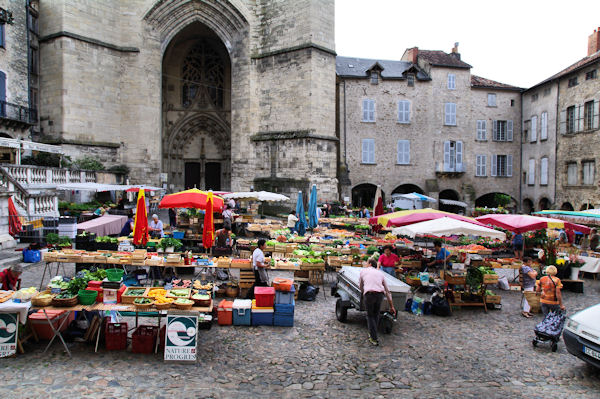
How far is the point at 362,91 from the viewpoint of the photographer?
2770 centimetres

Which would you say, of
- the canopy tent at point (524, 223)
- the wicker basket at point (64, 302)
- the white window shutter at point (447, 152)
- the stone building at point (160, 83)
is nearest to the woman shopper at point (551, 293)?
the canopy tent at point (524, 223)

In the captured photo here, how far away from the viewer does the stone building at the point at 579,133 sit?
74.0 ft

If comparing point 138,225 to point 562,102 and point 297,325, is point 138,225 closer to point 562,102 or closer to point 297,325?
point 297,325

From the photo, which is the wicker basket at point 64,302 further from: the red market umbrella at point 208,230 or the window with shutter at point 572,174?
the window with shutter at point 572,174

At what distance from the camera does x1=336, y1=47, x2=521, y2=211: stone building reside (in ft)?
90.9

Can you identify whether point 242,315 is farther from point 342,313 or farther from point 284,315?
point 342,313

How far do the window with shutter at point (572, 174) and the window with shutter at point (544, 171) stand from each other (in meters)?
1.81

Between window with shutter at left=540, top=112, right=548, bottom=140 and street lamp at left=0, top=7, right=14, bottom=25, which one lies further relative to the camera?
window with shutter at left=540, top=112, right=548, bottom=140

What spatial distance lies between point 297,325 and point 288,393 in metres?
2.13

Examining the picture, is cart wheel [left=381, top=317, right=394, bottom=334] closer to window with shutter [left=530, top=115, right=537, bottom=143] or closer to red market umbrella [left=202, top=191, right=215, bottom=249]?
red market umbrella [left=202, top=191, right=215, bottom=249]

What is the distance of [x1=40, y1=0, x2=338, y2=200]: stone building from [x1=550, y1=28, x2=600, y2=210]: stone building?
45.9 feet

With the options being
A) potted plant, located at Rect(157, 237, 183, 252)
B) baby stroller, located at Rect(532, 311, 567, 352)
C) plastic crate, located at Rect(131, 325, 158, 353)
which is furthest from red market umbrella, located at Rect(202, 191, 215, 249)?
baby stroller, located at Rect(532, 311, 567, 352)

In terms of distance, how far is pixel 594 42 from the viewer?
2456 cm

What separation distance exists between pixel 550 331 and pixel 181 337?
5.07m
